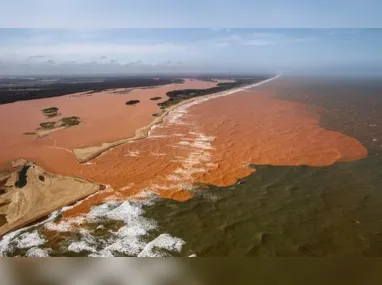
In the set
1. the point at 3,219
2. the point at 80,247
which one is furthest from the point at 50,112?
the point at 80,247

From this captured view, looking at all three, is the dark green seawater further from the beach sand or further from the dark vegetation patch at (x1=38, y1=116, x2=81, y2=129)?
the dark vegetation patch at (x1=38, y1=116, x2=81, y2=129)

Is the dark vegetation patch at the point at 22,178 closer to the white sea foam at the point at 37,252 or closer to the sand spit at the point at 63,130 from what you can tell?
the sand spit at the point at 63,130

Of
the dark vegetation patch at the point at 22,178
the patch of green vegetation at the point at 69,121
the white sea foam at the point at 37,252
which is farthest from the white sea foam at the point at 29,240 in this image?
the patch of green vegetation at the point at 69,121

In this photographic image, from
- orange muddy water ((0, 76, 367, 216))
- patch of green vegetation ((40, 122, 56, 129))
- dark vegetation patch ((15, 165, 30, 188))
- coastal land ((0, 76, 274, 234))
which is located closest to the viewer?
coastal land ((0, 76, 274, 234))

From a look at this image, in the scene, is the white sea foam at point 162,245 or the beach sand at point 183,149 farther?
the beach sand at point 183,149

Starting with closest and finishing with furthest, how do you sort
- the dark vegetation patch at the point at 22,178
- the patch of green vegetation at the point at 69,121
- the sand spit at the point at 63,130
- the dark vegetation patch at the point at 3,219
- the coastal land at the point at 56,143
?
the dark vegetation patch at the point at 3,219
the coastal land at the point at 56,143
the dark vegetation patch at the point at 22,178
the sand spit at the point at 63,130
the patch of green vegetation at the point at 69,121

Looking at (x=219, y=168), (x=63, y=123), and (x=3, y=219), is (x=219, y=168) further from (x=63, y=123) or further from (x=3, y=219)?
(x=63, y=123)

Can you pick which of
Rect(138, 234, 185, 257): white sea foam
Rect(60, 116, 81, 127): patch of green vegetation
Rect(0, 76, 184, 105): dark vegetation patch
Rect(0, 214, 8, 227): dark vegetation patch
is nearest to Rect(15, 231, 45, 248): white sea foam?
Rect(0, 214, 8, 227): dark vegetation patch
